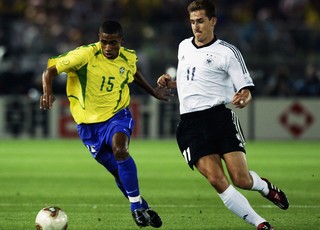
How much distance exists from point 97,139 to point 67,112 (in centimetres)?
1339

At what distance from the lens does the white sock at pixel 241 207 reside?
312 inches

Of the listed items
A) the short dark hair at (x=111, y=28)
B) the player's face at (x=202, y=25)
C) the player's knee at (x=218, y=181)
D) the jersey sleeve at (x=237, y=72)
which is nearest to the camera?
the player's knee at (x=218, y=181)

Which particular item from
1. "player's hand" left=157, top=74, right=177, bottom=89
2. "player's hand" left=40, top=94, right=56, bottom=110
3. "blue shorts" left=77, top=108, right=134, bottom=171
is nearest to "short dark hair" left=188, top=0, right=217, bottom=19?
"player's hand" left=157, top=74, right=177, bottom=89

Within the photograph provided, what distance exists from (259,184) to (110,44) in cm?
200

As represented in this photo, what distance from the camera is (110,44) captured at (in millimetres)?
9125

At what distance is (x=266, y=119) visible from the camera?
74.3 feet

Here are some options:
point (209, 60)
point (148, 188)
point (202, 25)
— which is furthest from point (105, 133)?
point (148, 188)

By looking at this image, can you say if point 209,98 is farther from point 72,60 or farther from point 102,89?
point 72,60

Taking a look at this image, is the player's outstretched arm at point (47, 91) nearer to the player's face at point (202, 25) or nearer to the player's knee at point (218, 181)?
the player's face at point (202, 25)

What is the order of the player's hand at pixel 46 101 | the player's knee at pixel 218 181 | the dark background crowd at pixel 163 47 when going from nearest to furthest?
1. the player's knee at pixel 218 181
2. the player's hand at pixel 46 101
3. the dark background crowd at pixel 163 47

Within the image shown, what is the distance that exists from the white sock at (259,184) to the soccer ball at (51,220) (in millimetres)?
1820

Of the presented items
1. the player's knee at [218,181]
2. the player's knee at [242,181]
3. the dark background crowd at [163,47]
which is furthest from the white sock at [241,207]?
the dark background crowd at [163,47]

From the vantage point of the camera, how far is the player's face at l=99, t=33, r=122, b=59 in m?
9.04

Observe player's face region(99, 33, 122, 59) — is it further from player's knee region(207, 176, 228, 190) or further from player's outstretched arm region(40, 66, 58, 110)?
player's knee region(207, 176, 228, 190)
